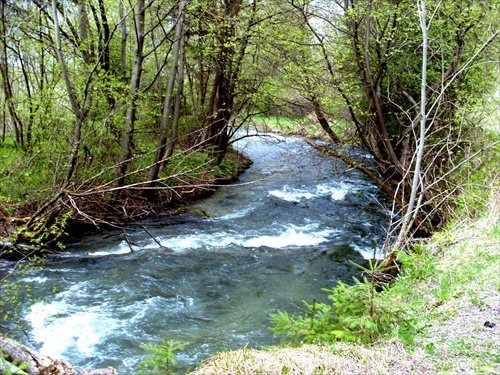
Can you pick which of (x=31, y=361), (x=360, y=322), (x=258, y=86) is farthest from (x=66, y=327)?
(x=258, y=86)

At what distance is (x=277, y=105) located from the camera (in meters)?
13.0

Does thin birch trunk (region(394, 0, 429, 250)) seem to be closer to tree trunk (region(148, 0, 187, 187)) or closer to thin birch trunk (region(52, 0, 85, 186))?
thin birch trunk (region(52, 0, 85, 186))

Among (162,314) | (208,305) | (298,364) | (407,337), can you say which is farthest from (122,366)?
(407,337)

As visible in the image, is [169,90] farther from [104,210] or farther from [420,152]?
[420,152]

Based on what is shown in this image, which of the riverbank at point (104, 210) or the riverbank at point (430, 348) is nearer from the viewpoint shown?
the riverbank at point (430, 348)

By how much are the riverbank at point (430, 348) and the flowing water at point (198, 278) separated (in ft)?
5.50

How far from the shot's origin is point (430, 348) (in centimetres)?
326

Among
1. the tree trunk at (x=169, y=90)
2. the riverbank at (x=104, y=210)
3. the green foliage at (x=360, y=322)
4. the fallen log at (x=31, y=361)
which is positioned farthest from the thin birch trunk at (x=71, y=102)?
the green foliage at (x=360, y=322)

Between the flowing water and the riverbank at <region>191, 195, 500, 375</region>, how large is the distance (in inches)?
66.0

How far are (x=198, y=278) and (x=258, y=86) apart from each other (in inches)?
300

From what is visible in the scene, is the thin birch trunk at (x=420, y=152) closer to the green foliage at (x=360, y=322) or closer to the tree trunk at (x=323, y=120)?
the green foliage at (x=360, y=322)

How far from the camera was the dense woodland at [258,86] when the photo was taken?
29.9ft

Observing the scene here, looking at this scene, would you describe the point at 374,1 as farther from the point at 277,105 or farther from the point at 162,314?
the point at 162,314

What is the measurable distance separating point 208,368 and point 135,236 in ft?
22.3
